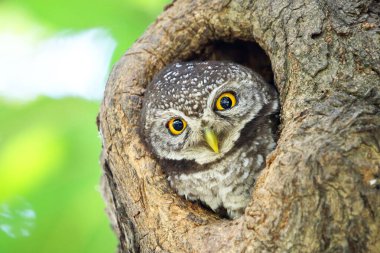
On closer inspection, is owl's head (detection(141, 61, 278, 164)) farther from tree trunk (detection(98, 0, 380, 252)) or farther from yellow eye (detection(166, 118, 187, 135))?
tree trunk (detection(98, 0, 380, 252))

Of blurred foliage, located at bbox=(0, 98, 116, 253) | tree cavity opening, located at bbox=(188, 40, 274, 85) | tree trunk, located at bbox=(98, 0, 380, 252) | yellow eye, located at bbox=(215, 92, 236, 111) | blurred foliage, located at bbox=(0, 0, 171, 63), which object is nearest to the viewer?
tree trunk, located at bbox=(98, 0, 380, 252)

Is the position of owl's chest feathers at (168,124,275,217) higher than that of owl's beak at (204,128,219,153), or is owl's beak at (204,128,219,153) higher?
owl's beak at (204,128,219,153)

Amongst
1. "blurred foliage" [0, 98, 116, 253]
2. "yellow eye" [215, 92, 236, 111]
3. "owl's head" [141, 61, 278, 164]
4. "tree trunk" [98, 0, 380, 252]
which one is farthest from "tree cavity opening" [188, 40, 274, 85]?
"blurred foliage" [0, 98, 116, 253]

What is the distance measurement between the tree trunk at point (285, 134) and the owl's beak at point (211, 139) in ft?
1.15

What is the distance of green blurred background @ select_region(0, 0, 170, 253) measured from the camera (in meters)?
3.70

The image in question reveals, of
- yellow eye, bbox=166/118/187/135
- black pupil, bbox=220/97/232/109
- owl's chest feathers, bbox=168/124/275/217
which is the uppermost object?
black pupil, bbox=220/97/232/109

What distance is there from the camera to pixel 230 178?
9.50ft

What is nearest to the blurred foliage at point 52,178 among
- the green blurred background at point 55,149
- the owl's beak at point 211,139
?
the green blurred background at point 55,149

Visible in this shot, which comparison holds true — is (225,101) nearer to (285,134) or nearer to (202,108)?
(202,108)

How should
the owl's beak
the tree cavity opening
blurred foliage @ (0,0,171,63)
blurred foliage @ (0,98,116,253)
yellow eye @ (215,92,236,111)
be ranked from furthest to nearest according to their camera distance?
blurred foliage @ (0,0,171,63) → blurred foliage @ (0,98,116,253) → the tree cavity opening → yellow eye @ (215,92,236,111) → the owl's beak

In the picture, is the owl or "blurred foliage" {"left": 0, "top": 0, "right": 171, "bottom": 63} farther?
"blurred foliage" {"left": 0, "top": 0, "right": 171, "bottom": 63}

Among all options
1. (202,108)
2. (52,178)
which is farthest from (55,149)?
(202,108)

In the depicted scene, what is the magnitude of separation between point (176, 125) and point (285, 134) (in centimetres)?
79

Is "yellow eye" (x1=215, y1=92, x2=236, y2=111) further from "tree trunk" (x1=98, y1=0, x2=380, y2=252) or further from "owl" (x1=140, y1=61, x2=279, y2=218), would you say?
"tree trunk" (x1=98, y1=0, x2=380, y2=252)
